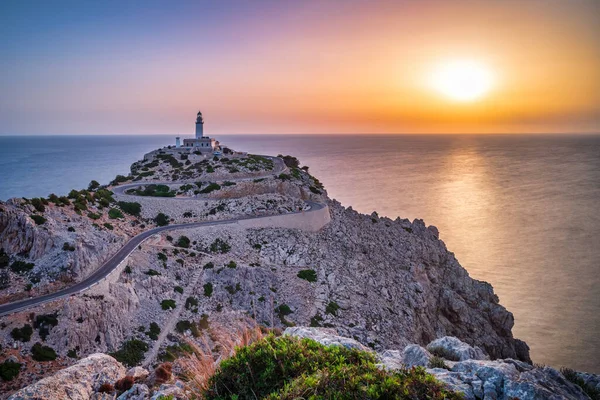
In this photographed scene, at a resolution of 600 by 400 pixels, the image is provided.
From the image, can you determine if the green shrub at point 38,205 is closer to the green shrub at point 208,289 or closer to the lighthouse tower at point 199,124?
the green shrub at point 208,289

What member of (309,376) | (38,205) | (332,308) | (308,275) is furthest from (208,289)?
(309,376)

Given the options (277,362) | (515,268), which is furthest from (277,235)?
(515,268)

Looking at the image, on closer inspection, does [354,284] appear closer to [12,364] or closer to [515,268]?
[12,364]

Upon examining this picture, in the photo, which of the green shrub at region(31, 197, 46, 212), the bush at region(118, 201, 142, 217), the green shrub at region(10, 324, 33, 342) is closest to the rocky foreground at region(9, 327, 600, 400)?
the green shrub at region(10, 324, 33, 342)

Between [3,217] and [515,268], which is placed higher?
[3,217]

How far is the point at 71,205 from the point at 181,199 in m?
10.5

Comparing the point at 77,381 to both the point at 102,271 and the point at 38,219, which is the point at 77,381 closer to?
the point at 102,271

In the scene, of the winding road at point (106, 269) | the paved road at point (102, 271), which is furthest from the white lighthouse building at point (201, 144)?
the paved road at point (102, 271)

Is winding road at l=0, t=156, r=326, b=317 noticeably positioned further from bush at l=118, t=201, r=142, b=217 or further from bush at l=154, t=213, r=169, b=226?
bush at l=118, t=201, r=142, b=217

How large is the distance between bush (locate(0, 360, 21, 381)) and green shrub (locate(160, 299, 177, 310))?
8.64 meters

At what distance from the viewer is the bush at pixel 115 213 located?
3309 centimetres

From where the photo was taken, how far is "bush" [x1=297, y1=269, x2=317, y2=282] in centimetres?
3042

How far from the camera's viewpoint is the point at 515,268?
159ft

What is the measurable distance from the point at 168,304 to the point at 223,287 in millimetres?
4307
